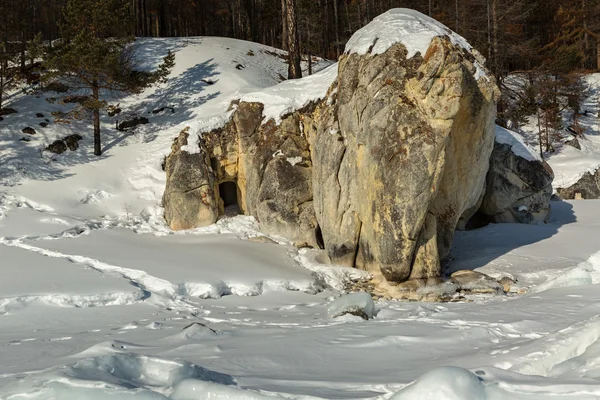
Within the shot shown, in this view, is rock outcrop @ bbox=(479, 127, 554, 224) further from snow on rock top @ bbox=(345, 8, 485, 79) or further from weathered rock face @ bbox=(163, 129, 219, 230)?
weathered rock face @ bbox=(163, 129, 219, 230)

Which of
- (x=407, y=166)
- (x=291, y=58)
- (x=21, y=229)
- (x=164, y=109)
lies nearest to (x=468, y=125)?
(x=407, y=166)

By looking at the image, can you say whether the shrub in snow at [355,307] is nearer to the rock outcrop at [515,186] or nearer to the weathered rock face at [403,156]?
the weathered rock face at [403,156]

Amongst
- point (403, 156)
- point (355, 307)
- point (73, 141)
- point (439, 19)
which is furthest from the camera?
point (439, 19)

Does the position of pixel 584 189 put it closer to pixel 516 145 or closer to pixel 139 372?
pixel 516 145

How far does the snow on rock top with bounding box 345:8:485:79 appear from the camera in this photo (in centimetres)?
1134

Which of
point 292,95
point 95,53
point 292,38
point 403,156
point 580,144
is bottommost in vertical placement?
point 580,144

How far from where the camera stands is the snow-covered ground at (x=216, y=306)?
3.86 m

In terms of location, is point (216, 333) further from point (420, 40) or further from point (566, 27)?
point (566, 27)

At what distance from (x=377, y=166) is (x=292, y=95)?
481 cm

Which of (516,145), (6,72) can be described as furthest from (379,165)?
(6,72)

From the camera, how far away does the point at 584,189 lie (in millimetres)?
21969

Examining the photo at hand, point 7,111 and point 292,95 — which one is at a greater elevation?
point 7,111

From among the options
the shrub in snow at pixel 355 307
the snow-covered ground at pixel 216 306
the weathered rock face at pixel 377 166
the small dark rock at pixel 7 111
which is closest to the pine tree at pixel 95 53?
Answer: the snow-covered ground at pixel 216 306

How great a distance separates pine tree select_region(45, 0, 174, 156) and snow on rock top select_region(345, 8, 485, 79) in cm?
884
